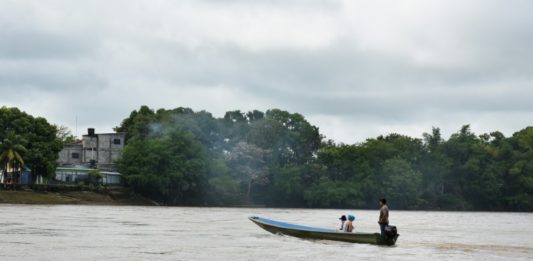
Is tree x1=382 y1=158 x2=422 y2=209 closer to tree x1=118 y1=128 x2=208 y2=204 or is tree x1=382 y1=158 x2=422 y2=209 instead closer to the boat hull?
tree x1=118 y1=128 x2=208 y2=204

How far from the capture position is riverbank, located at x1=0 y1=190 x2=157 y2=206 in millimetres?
88688

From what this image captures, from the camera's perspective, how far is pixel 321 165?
127 metres

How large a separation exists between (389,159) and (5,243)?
3732 inches

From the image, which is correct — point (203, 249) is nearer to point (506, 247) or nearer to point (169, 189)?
point (506, 247)

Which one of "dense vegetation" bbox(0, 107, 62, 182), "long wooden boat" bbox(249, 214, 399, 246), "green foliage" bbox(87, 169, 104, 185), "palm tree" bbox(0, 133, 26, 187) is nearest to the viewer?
"long wooden boat" bbox(249, 214, 399, 246)

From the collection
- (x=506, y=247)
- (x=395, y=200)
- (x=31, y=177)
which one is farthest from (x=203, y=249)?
(x=395, y=200)

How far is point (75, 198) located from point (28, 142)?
9.07 m

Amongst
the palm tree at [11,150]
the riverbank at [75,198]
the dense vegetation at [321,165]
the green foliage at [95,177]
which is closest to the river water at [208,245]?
the riverbank at [75,198]

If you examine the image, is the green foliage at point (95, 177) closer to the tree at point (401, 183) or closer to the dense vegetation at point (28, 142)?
the dense vegetation at point (28, 142)

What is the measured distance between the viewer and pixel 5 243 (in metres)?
35.1

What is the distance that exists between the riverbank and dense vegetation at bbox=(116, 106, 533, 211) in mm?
3891

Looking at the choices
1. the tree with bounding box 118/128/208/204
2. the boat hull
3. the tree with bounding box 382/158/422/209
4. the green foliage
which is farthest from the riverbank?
the boat hull

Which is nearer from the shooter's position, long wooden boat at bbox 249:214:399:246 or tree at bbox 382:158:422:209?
long wooden boat at bbox 249:214:399:246

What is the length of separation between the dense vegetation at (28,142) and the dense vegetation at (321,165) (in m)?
13.9
